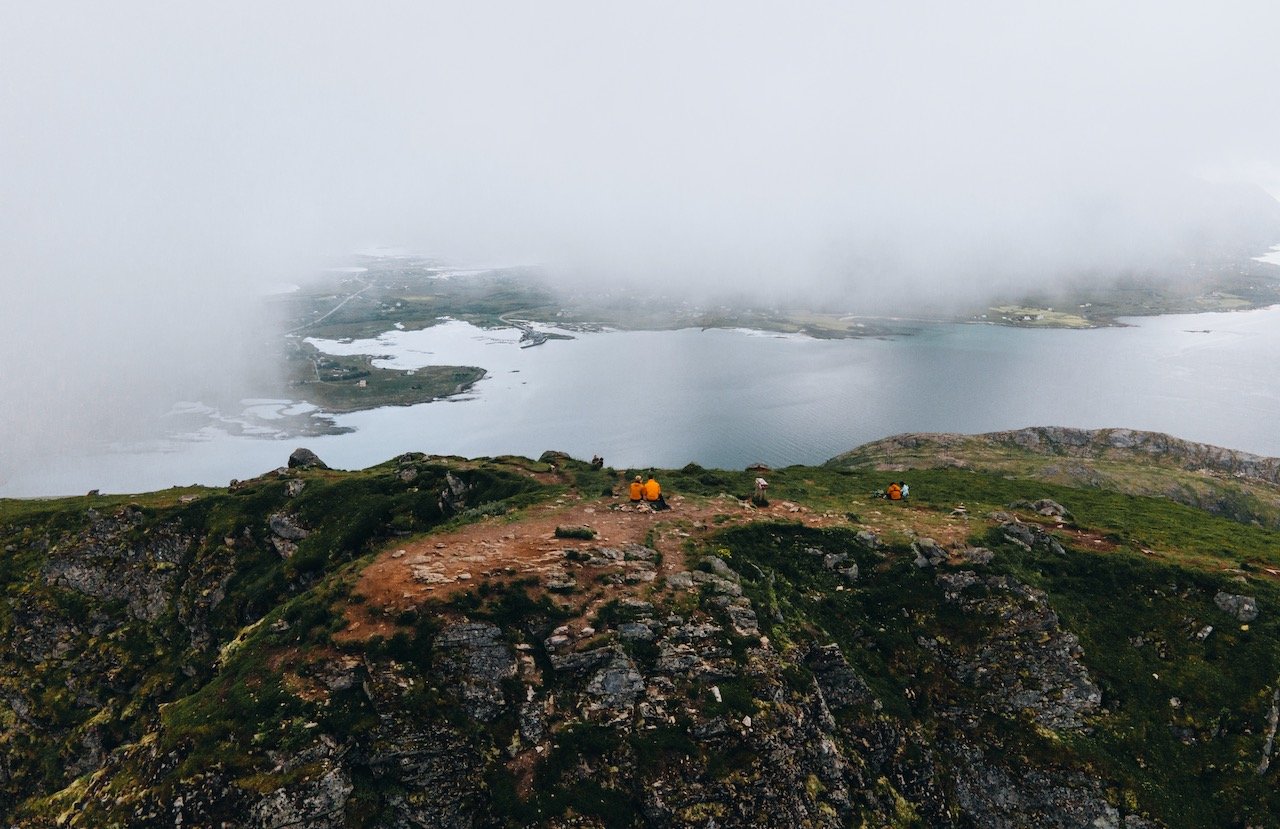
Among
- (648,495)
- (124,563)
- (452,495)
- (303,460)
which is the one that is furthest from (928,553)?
(303,460)

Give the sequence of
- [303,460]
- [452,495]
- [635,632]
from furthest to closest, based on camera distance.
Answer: [303,460] < [452,495] < [635,632]

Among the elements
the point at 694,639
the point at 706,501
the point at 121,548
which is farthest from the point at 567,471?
the point at 121,548

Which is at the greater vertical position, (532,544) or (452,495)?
(532,544)

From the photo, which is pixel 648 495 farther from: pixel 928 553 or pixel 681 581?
pixel 928 553

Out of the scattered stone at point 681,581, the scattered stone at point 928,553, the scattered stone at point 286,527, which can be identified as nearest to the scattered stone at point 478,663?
the scattered stone at point 681,581

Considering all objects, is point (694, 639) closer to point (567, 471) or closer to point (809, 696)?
point (809, 696)

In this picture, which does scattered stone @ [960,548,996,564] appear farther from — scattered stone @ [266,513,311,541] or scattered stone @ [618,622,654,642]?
scattered stone @ [266,513,311,541]

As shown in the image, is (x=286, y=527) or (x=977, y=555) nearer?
(x=977, y=555)
